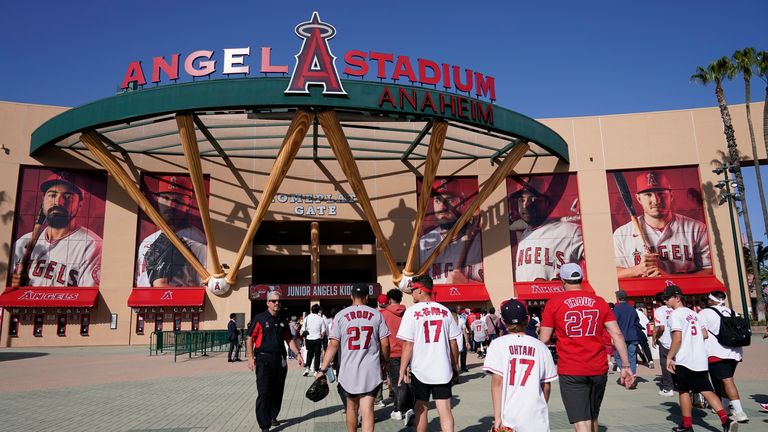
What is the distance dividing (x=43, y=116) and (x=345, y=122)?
674 inches

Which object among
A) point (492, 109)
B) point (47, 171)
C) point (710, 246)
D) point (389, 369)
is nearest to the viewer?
point (389, 369)

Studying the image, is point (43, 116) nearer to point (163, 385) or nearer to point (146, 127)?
point (146, 127)

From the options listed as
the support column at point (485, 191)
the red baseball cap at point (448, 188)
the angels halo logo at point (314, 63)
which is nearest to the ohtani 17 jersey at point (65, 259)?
the angels halo logo at point (314, 63)

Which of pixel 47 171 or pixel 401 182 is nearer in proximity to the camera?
pixel 47 171

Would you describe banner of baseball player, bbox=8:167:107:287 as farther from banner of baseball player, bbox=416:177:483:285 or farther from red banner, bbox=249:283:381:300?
banner of baseball player, bbox=416:177:483:285

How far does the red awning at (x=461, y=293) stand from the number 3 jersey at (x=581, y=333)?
2470cm

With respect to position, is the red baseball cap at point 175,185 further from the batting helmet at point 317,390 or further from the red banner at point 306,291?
the batting helmet at point 317,390

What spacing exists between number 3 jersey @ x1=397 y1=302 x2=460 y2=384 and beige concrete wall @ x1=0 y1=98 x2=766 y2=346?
81.1ft

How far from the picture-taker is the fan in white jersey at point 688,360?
668 cm

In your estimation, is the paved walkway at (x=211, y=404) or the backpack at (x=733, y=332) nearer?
the backpack at (x=733, y=332)

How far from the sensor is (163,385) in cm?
1203

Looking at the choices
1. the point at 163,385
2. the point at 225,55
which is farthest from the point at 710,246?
the point at 163,385

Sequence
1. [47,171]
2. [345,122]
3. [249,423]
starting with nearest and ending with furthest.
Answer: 1. [249,423]
2. [345,122]
3. [47,171]

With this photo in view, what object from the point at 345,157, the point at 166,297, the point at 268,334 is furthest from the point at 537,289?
the point at 268,334
